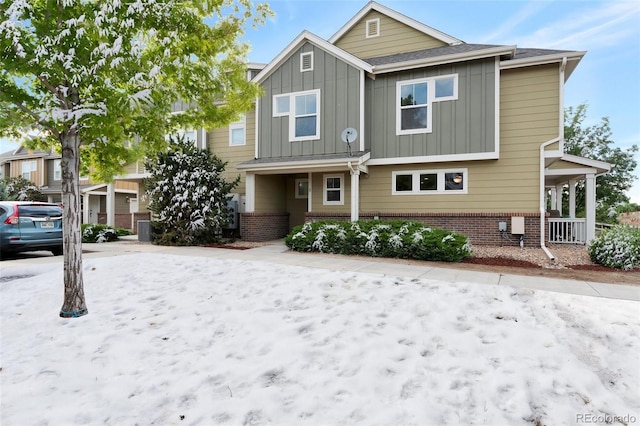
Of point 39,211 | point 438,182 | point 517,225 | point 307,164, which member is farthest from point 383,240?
point 39,211

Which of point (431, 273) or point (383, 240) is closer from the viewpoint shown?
point (431, 273)

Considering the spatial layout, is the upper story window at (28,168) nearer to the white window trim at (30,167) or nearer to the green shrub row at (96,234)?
the white window trim at (30,167)

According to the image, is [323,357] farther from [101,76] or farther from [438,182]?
[438,182]

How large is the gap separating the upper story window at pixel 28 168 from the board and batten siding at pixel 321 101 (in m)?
21.3

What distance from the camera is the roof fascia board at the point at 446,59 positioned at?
9844 millimetres

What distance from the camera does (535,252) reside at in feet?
30.2

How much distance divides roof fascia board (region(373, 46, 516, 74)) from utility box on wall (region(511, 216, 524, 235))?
4937 millimetres

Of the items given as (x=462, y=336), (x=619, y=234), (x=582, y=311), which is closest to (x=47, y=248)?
(x=462, y=336)

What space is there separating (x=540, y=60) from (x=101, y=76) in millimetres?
11214

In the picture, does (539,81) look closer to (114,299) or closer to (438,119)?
(438,119)

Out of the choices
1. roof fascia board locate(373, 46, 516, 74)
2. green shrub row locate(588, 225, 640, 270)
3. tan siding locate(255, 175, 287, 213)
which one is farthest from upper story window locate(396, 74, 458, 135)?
green shrub row locate(588, 225, 640, 270)

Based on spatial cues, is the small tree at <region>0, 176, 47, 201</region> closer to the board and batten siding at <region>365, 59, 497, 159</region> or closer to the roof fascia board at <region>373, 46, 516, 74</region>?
the board and batten siding at <region>365, 59, 497, 159</region>

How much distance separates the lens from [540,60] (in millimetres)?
9789

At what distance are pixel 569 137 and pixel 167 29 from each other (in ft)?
94.2
